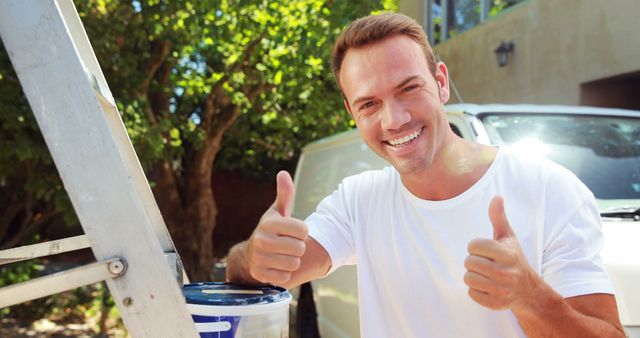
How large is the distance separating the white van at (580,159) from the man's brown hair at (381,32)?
1.05 m

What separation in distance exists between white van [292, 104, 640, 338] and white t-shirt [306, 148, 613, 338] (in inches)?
29.6

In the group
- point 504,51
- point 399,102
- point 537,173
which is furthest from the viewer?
point 504,51

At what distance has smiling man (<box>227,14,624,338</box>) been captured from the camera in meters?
1.33

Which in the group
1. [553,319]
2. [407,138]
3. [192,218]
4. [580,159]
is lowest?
[192,218]

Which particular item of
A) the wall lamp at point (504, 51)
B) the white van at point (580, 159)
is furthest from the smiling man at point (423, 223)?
the wall lamp at point (504, 51)

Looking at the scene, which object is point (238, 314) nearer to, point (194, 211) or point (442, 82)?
point (442, 82)

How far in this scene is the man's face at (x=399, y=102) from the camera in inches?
63.9

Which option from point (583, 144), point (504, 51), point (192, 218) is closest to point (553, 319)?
point (583, 144)

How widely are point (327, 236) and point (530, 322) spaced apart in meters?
0.65

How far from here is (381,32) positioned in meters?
1.67

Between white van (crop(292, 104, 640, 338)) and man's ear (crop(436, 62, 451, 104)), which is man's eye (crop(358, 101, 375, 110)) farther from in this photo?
white van (crop(292, 104, 640, 338))

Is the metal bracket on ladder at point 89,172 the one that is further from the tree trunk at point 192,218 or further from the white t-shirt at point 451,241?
the tree trunk at point 192,218

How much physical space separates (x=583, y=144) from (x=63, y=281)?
9.36ft

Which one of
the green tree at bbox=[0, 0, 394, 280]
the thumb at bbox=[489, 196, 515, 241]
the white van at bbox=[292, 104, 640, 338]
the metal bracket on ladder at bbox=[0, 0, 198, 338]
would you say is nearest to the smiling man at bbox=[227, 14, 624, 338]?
the thumb at bbox=[489, 196, 515, 241]
